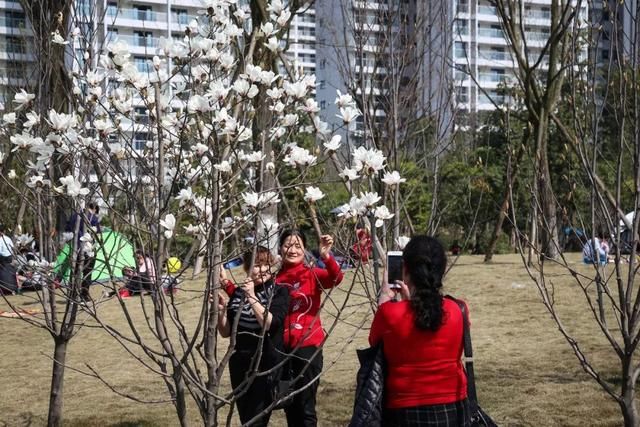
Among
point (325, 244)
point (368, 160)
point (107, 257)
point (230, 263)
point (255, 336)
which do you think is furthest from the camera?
point (230, 263)

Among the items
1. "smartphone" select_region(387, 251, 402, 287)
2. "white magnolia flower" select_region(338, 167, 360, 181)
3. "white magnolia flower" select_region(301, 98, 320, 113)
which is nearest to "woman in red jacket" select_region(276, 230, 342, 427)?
"smartphone" select_region(387, 251, 402, 287)

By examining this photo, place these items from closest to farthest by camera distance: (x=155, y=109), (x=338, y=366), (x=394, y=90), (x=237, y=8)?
(x=155, y=109)
(x=237, y=8)
(x=394, y=90)
(x=338, y=366)

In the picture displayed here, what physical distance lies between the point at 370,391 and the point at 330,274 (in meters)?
1.60

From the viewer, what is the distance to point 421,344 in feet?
11.3

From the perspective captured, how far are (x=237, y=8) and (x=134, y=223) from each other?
1198 mm

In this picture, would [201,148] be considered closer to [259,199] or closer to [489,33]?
[259,199]

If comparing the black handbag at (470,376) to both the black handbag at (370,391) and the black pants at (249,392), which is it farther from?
the black pants at (249,392)

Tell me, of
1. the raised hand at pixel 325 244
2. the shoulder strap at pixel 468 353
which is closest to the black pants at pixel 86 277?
the raised hand at pixel 325 244

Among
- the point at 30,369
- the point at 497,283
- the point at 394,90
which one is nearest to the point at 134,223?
the point at 394,90

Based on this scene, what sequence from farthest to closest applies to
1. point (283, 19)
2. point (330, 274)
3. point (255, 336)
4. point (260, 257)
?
point (330, 274) < point (255, 336) < point (260, 257) < point (283, 19)

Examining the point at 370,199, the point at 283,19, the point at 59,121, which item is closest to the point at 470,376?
the point at 370,199

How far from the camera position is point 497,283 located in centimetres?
1295

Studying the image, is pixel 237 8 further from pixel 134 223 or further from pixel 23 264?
pixel 23 264

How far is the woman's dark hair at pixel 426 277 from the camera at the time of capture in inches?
135
